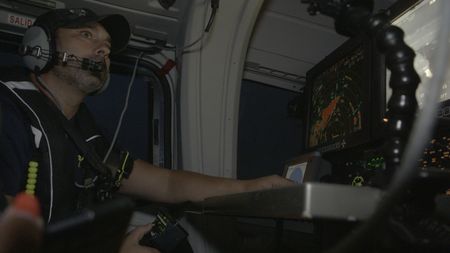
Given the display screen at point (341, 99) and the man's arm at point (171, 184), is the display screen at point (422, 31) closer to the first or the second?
the display screen at point (341, 99)

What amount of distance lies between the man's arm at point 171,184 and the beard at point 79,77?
0.39 m

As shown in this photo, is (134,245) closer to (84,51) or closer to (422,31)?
(84,51)

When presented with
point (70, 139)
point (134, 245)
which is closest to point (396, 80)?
point (134, 245)

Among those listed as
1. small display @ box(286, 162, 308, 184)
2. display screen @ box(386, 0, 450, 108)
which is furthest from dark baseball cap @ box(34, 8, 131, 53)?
display screen @ box(386, 0, 450, 108)

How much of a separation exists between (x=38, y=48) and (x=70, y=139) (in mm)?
357

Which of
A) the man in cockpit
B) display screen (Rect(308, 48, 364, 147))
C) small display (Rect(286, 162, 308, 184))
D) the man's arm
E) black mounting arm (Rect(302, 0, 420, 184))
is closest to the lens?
black mounting arm (Rect(302, 0, 420, 184))

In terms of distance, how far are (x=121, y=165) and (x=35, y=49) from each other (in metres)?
0.56

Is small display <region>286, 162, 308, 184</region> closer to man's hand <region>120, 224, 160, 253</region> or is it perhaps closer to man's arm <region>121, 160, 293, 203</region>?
man's arm <region>121, 160, 293, 203</region>

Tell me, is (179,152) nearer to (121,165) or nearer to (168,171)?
(168,171)

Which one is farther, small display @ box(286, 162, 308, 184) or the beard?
the beard

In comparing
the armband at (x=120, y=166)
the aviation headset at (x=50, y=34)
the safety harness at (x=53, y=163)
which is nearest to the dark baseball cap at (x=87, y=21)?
the aviation headset at (x=50, y=34)

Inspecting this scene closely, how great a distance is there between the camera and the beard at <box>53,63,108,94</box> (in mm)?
1727

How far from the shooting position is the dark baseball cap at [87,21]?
1.67m

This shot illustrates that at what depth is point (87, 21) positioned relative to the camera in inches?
67.9
